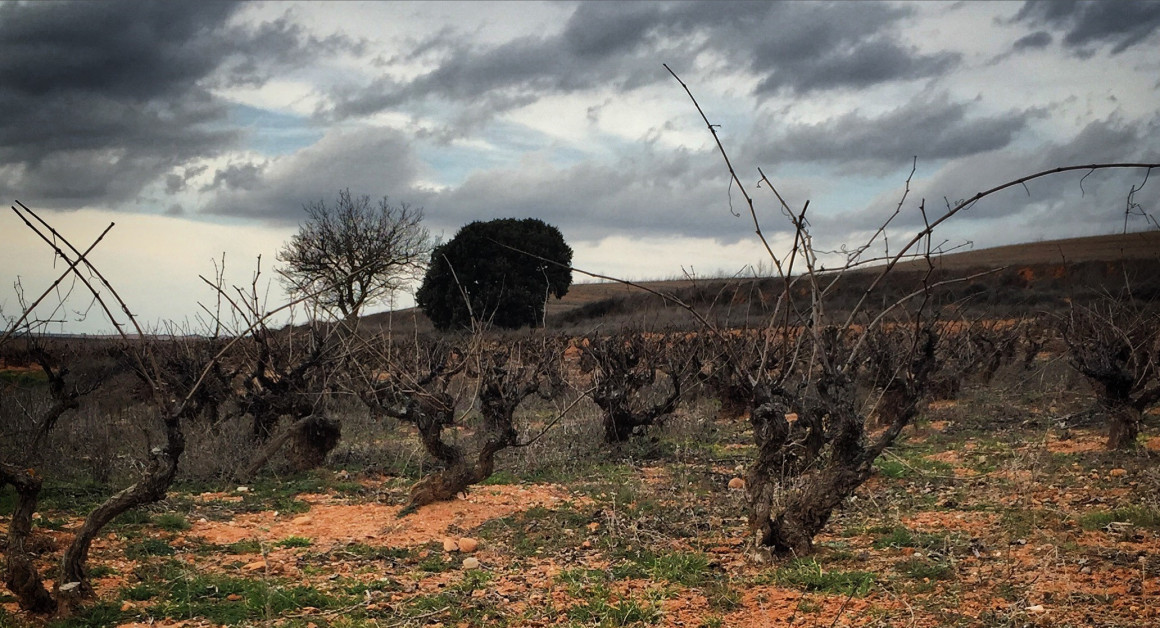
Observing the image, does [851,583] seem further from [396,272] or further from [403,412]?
[396,272]

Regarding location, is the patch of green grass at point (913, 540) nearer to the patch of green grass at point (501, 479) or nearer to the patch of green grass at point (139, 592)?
the patch of green grass at point (501, 479)

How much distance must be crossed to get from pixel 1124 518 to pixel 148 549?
8714 mm

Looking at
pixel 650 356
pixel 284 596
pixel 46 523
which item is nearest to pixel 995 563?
pixel 284 596

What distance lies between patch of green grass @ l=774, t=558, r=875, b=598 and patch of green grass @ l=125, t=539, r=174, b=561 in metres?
5.40

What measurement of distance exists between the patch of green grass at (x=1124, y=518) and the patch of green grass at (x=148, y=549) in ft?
26.7

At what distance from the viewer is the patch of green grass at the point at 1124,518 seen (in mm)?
7281

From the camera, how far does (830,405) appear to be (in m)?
6.88

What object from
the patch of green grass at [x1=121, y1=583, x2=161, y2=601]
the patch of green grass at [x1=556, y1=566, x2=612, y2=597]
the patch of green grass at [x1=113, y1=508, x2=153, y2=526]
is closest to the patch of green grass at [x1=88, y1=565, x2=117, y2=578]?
the patch of green grass at [x1=121, y1=583, x2=161, y2=601]

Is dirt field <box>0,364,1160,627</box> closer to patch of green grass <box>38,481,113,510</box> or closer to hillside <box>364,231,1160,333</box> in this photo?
patch of green grass <box>38,481,113,510</box>

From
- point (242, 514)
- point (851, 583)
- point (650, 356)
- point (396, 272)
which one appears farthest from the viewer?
point (396, 272)

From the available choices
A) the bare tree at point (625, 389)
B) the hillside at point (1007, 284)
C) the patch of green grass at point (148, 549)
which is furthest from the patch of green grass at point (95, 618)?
the hillside at point (1007, 284)

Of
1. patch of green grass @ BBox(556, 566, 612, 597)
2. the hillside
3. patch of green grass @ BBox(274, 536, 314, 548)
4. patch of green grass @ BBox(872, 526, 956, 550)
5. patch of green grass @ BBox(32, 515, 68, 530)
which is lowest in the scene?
patch of green grass @ BBox(872, 526, 956, 550)

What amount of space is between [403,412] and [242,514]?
2092 millimetres

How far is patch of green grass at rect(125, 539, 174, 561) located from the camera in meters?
7.48
